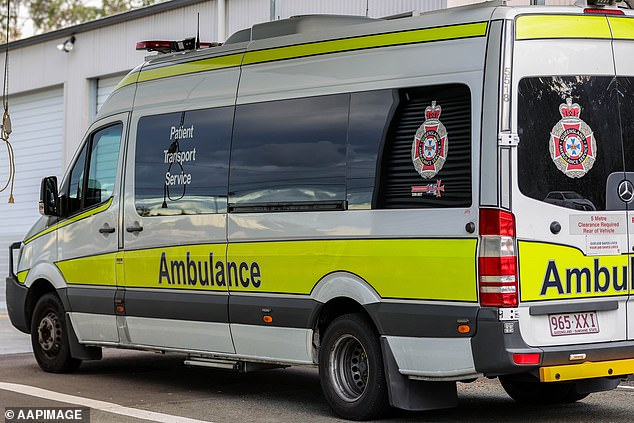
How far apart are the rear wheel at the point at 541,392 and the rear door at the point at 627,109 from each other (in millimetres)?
1498

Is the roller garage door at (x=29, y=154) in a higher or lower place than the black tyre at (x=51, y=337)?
higher

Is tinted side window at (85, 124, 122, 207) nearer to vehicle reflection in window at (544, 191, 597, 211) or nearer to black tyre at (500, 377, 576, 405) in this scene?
black tyre at (500, 377, 576, 405)

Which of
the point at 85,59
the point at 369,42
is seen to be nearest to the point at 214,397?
the point at 369,42

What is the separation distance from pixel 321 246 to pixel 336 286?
0.34m

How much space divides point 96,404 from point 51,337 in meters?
2.48

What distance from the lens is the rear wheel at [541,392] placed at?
386 inches

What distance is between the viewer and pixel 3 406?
380 inches

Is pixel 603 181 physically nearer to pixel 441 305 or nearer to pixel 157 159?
pixel 441 305

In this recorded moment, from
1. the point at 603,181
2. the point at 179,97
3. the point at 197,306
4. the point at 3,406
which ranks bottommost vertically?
the point at 3,406

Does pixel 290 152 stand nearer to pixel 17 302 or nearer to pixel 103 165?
pixel 103 165

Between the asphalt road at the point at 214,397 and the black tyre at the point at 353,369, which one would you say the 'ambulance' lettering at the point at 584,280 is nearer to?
the asphalt road at the point at 214,397

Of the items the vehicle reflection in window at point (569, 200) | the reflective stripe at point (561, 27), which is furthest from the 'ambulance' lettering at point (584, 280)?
the reflective stripe at point (561, 27)

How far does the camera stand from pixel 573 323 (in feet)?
26.8

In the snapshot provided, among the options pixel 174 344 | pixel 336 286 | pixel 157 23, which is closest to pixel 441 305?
pixel 336 286
